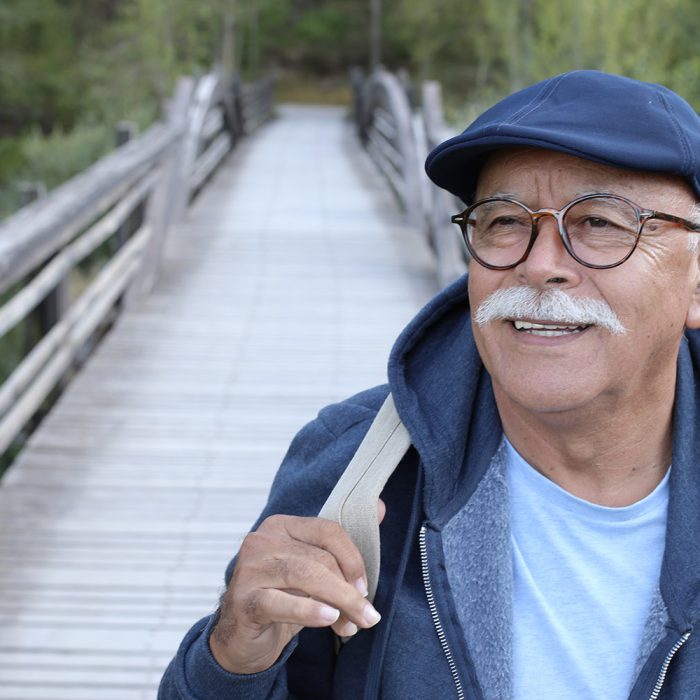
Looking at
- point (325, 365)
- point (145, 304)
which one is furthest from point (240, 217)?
point (325, 365)

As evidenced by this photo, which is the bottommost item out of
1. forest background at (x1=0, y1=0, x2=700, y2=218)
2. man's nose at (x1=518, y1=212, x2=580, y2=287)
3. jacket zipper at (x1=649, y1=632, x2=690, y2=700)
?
forest background at (x1=0, y1=0, x2=700, y2=218)

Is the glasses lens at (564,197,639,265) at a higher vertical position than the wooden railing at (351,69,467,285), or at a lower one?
higher

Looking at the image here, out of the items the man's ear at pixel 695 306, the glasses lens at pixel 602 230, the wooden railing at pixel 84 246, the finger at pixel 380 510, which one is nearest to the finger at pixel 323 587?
the finger at pixel 380 510

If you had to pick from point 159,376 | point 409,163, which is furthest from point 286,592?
point 409,163

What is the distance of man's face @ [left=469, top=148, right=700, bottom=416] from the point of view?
1.46 meters

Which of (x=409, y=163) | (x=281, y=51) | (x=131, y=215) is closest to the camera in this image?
(x=131, y=215)

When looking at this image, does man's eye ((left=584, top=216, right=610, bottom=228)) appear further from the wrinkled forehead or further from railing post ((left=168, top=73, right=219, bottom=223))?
railing post ((left=168, top=73, right=219, bottom=223))

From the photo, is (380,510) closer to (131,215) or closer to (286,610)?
(286,610)

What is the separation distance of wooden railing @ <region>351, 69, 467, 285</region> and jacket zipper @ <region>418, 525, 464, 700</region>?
16.1ft

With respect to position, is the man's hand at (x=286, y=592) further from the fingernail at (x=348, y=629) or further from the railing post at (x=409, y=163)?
the railing post at (x=409, y=163)

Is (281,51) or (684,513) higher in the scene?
→ (684,513)

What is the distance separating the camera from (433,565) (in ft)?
4.78

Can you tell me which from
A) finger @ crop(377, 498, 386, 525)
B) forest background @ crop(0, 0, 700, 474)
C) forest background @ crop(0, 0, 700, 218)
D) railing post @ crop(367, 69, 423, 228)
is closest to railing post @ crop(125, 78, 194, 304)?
forest background @ crop(0, 0, 700, 474)

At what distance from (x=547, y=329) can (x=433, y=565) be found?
326 mm
